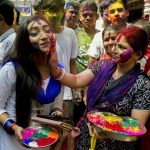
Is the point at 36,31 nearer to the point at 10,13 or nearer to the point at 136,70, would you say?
the point at 136,70

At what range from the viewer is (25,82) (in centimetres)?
279

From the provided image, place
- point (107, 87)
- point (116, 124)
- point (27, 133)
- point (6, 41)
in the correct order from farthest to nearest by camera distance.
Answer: point (6, 41), point (107, 87), point (27, 133), point (116, 124)

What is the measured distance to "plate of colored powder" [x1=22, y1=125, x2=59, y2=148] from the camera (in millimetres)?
2617

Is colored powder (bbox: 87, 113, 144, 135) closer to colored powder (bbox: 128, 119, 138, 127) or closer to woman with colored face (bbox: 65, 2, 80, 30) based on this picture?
colored powder (bbox: 128, 119, 138, 127)

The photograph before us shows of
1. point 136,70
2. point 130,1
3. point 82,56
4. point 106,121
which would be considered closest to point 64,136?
→ point 106,121

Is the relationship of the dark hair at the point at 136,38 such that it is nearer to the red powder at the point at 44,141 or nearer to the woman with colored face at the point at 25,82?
the woman with colored face at the point at 25,82

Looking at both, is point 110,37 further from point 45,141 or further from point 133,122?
point 45,141

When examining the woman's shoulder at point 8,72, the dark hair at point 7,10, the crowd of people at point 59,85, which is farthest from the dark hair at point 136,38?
the dark hair at point 7,10

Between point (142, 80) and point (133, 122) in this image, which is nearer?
point (133, 122)

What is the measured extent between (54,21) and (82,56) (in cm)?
74

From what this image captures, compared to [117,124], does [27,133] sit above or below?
below

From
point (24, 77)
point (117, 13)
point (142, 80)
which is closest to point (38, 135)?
point (24, 77)

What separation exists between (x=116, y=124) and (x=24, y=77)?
711 mm

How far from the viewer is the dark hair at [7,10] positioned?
4.31 meters
